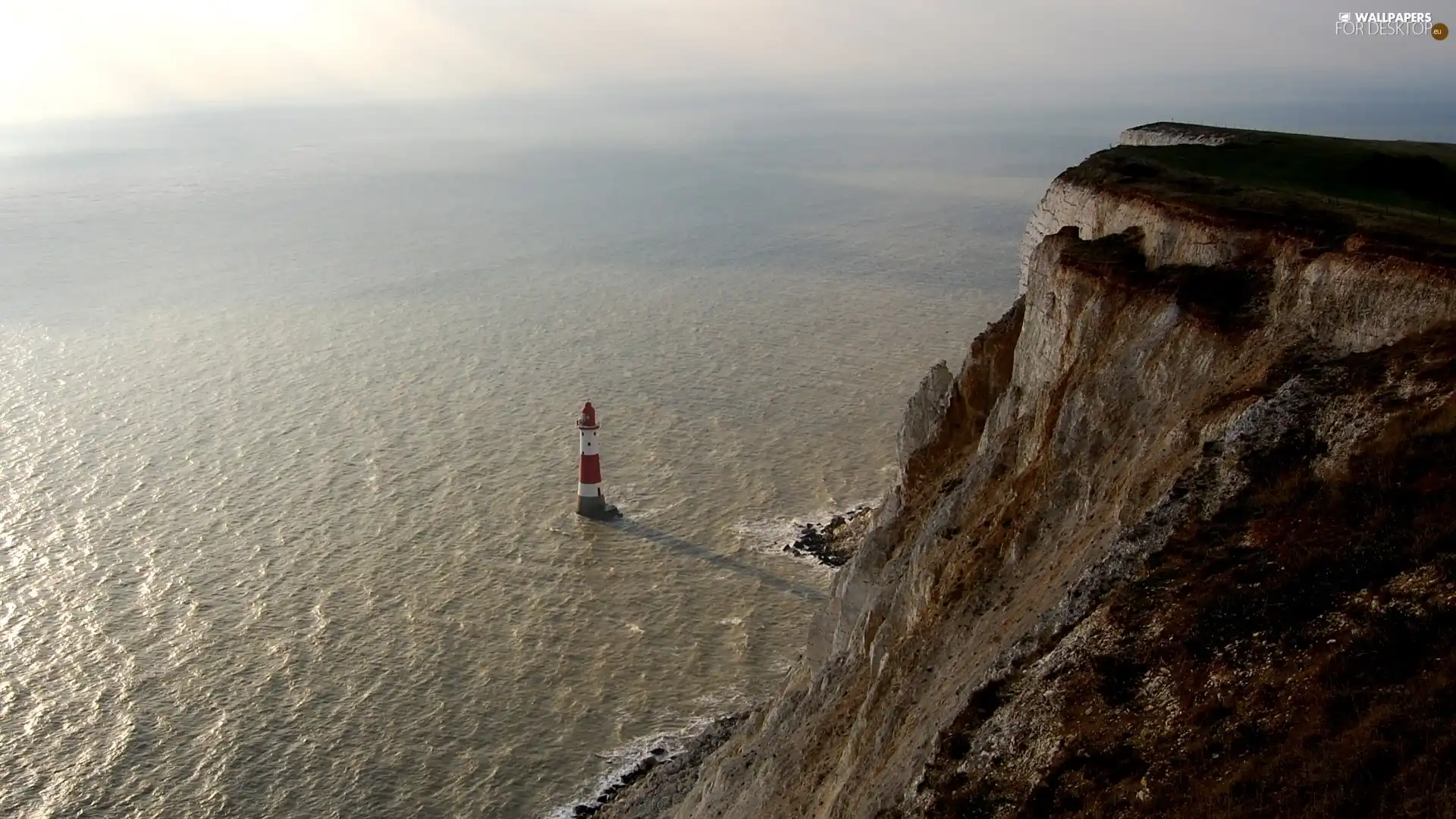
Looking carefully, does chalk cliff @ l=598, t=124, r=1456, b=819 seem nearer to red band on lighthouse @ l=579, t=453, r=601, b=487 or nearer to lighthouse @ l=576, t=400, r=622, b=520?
lighthouse @ l=576, t=400, r=622, b=520

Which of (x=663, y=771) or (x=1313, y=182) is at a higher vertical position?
(x=1313, y=182)

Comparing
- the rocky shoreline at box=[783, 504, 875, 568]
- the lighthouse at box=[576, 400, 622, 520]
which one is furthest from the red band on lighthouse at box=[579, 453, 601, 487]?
the rocky shoreline at box=[783, 504, 875, 568]

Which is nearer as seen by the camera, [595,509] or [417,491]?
[595,509]

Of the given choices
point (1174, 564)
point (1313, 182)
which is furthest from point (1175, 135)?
point (1174, 564)

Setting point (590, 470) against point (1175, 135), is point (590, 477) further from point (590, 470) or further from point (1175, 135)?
point (1175, 135)

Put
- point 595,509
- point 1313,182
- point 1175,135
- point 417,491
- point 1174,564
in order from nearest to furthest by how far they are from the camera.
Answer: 1. point 1174,564
2. point 1313,182
3. point 1175,135
4. point 595,509
5. point 417,491

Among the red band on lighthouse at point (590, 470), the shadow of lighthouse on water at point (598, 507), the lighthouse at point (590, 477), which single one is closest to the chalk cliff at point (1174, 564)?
the shadow of lighthouse on water at point (598, 507)

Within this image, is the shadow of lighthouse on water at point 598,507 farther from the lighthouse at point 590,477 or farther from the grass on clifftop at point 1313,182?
the grass on clifftop at point 1313,182
